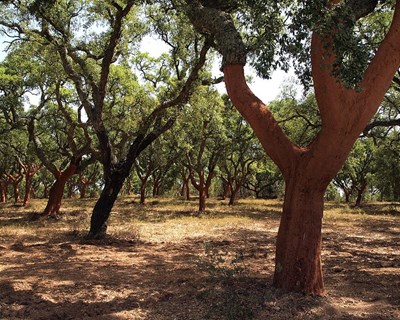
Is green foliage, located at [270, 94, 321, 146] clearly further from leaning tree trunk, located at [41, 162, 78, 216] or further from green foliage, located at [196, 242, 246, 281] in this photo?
green foliage, located at [196, 242, 246, 281]

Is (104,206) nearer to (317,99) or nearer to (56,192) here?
(56,192)

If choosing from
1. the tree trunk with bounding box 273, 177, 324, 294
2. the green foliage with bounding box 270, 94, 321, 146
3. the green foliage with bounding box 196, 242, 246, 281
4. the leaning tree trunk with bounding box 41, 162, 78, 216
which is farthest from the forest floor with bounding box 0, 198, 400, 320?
the green foliage with bounding box 270, 94, 321, 146

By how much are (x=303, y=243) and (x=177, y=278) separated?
2.43 metres

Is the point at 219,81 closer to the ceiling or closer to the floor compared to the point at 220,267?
closer to the ceiling

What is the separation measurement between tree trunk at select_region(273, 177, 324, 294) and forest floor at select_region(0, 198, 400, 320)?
0.20m

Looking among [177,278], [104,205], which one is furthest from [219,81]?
[177,278]

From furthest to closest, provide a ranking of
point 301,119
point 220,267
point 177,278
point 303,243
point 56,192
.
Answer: point 301,119 < point 56,192 < point 177,278 < point 220,267 < point 303,243

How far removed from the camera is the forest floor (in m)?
5.16

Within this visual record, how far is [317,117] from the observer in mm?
18859

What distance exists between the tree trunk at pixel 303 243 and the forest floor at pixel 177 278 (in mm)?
202

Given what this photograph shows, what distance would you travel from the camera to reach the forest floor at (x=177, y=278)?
5160 mm

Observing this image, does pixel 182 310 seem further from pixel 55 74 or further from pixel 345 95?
pixel 55 74

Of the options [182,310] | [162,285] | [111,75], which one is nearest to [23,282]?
[162,285]

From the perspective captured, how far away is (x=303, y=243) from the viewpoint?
18.2 ft
